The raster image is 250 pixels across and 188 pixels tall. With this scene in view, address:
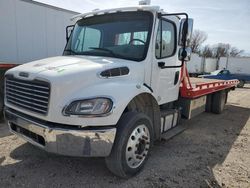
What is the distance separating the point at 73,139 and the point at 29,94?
2.86 ft

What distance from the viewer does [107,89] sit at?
9.66 ft

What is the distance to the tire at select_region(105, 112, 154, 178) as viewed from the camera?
10.2ft

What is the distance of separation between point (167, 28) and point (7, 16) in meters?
5.07

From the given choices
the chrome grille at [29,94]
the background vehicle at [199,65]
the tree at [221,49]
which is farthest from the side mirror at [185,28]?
the tree at [221,49]

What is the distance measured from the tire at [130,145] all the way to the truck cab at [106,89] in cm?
1

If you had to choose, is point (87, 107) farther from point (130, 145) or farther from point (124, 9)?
point (124, 9)

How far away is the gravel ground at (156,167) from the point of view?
10.8 feet

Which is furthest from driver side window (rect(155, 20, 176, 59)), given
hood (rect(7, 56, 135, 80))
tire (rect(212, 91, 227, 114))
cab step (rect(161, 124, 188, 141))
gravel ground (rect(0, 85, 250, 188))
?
tire (rect(212, 91, 227, 114))

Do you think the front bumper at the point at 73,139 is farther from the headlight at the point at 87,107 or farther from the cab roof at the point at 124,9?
the cab roof at the point at 124,9

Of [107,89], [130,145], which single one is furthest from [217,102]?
[107,89]

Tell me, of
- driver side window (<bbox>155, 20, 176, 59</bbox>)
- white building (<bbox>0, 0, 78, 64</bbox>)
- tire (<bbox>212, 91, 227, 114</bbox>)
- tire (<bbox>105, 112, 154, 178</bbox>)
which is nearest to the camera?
tire (<bbox>105, 112, 154, 178</bbox>)

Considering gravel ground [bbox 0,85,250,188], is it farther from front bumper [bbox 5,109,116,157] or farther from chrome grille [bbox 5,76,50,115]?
chrome grille [bbox 5,76,50,115]

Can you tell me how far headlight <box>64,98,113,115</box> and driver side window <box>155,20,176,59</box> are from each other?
5.09 feet

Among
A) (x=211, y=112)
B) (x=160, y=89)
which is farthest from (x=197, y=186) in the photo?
(x=211, y=112)
